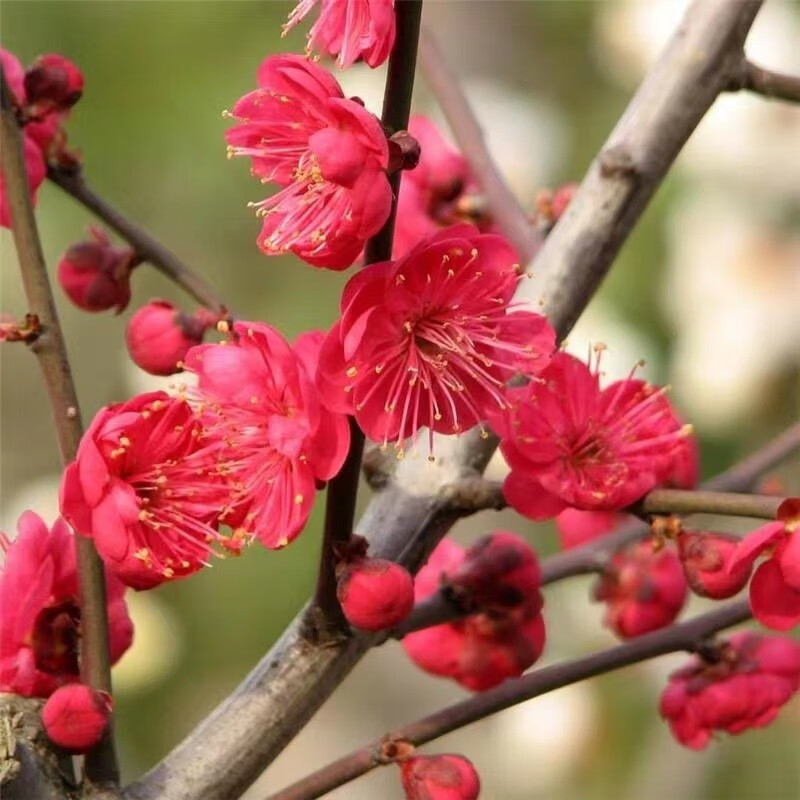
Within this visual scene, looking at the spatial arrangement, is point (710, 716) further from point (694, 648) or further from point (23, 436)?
point (23, 436)

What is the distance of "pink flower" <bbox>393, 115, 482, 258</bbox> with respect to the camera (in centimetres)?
98

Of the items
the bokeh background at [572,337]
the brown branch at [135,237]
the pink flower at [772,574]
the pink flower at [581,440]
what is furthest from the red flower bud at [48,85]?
the bokeh background at [572,337]

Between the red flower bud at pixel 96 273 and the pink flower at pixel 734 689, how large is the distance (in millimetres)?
365

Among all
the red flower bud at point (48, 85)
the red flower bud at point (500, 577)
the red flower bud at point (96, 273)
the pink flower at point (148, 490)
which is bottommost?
the red flower bud at point (500, 577)

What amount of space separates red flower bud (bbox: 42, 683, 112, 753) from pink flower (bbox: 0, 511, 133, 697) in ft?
0.16

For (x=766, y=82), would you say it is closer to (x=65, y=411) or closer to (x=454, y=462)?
(x=454, y=462)

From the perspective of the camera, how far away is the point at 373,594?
0.57m

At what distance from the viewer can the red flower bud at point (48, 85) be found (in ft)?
2.37

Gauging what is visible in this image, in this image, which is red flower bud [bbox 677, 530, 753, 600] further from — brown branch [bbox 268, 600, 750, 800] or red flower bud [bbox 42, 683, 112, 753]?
red flower bud [bbox 42, 683, 112, 753]

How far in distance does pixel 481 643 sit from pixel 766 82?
33 cm

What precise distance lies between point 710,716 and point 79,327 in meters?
1.87

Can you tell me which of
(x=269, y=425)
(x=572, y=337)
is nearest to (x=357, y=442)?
(x=269, y=425)

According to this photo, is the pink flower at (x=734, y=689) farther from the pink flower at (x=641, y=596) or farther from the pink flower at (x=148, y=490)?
the pink flower at (x=148, y=490)

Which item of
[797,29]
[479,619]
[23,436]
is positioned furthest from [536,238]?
[23,436]
